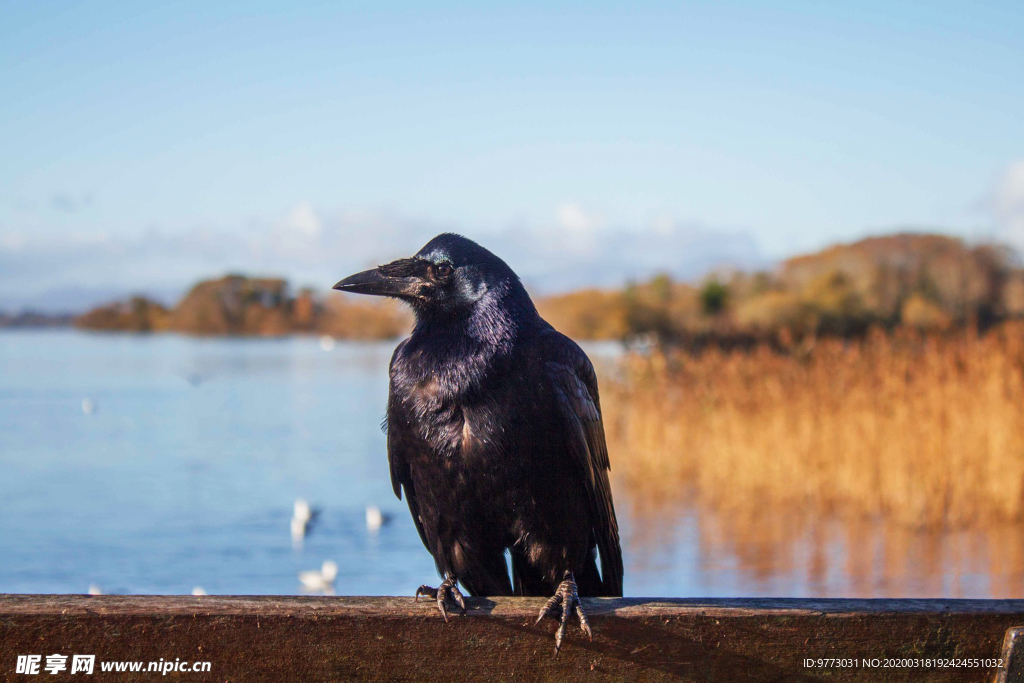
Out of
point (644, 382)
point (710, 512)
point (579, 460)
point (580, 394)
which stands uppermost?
point (580, 394)

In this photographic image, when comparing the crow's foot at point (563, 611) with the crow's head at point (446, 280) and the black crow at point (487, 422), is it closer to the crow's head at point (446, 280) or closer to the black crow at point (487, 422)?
the black crow at point (487, 422)

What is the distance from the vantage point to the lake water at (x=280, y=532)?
6598 millimetres

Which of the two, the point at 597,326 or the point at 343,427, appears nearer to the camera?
the point at 343,427

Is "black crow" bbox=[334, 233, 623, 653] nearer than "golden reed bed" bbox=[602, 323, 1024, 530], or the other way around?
"black crow" bbox=[334, 233, 623, 653]

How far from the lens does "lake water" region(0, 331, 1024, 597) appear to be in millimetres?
6598

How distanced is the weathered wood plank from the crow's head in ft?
2.79

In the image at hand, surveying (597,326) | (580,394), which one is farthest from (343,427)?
(580,394)

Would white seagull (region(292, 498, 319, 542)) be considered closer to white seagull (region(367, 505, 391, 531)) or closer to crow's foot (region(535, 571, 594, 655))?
white seagull (region(367, 505, 391, 531))

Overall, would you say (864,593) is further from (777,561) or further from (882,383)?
(882,383)

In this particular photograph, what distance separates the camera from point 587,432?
100 inches

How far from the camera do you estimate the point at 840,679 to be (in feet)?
5.96

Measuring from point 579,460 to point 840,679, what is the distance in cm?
88

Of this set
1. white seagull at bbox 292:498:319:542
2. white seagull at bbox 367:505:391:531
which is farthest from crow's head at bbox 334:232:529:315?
white seagull at bbox 367:505:391:531

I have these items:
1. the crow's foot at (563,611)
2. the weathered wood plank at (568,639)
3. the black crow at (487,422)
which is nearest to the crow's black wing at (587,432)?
the black crow at (487,422)
